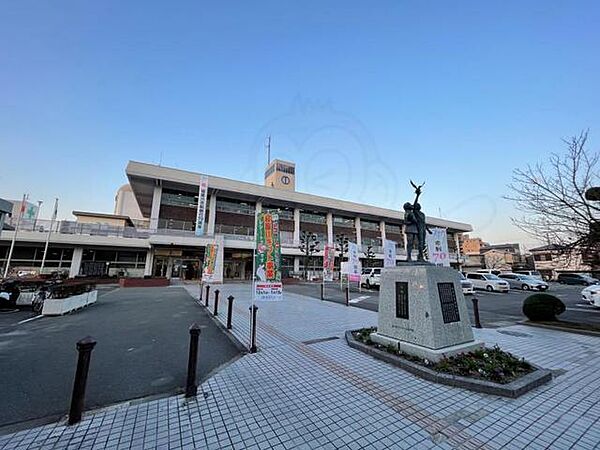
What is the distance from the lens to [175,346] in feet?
19.3

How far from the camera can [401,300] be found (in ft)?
17.6

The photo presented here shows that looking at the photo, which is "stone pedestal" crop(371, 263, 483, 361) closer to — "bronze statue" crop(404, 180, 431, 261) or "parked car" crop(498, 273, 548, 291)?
"bronze statue" crop(404, 180, 431, 261)

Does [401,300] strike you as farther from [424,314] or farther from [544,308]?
[544,308]

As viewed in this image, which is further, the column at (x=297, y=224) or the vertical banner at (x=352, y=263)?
the column at (x=297, y=224)

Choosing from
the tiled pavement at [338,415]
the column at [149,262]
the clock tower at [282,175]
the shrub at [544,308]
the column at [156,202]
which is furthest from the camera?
the clock tower at [282,175]

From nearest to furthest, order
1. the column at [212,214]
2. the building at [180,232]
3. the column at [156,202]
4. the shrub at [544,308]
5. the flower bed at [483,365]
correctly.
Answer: the flower bed at [483,365] < the shrub at [544,308] < the building at [180,232] < the column at [156,202] < the column at [212,214]

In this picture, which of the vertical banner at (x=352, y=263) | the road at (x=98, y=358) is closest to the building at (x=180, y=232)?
the vertical banner at (x=352, y=263)

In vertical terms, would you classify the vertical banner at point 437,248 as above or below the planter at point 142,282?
above

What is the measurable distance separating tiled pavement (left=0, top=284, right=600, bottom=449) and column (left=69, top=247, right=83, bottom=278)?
25.6m

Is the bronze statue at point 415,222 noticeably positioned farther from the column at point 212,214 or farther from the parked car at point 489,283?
the column at point 212,214

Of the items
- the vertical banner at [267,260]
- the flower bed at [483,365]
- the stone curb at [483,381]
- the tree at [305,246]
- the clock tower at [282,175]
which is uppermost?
the clock tower at [282,175]

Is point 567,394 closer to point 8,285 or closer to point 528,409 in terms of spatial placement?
point 528,409

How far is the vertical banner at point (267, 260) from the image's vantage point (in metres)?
6.05

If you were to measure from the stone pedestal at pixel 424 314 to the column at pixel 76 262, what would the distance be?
27.2 metres
